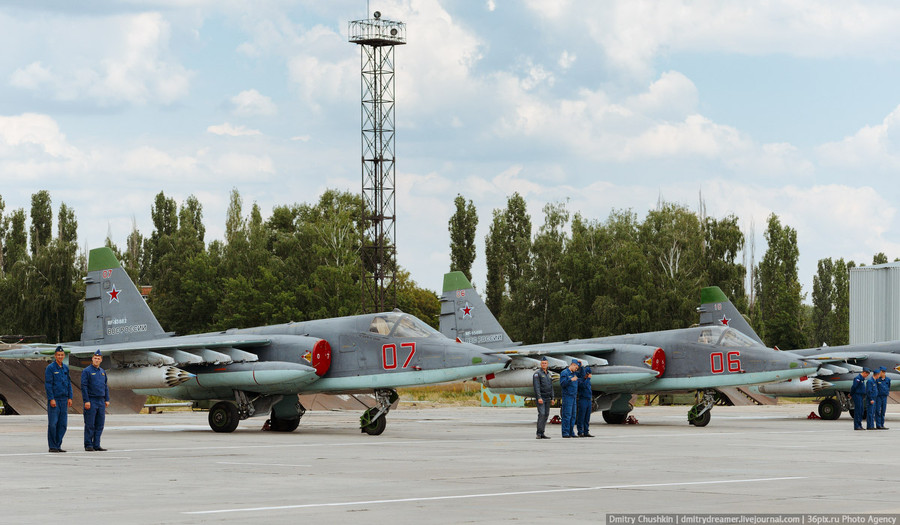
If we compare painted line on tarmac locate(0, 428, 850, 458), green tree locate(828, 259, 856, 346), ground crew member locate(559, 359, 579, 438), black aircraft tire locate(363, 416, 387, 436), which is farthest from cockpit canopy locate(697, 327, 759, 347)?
green tree locate(828, 259, 856, 346)

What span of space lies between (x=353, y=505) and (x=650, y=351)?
1663cm

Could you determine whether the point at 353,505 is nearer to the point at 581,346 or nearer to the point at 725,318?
the point at 581,346

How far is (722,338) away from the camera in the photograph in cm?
2417

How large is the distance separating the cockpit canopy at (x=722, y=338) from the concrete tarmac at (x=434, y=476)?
3.71m

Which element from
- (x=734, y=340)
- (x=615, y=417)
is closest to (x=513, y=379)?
(x=615, y=417)

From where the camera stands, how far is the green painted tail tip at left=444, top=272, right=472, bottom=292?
29.4 m

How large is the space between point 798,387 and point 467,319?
900 centimetres

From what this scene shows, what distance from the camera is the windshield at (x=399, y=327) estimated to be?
2048 cm

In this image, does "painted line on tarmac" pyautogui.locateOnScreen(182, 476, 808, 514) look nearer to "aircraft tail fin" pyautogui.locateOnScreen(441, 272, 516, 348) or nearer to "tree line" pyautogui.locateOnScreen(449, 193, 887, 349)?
"aircraft tail fin" pyautogui.locateOnScreen(441, 272, 516, 348)

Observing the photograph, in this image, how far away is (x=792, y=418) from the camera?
29516 mm

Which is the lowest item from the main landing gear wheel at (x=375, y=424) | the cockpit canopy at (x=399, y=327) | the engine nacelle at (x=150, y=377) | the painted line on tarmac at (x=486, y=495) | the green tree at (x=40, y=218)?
the main landing gear wheel at (x=375, y=424)

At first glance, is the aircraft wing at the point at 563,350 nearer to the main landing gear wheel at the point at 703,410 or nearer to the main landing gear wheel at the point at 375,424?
the main landing gear wheel at the point at 703,410

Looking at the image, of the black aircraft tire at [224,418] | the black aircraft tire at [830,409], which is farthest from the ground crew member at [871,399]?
the black aircraft tire at [224,418]

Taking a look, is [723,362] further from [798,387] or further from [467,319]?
[467,319]
